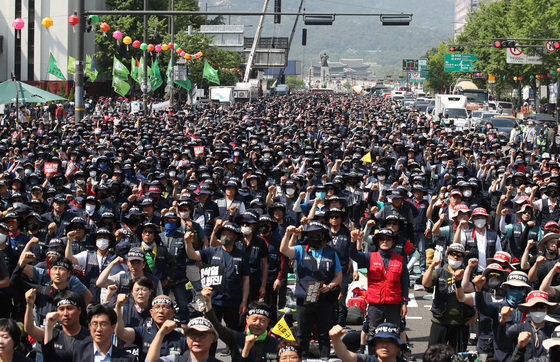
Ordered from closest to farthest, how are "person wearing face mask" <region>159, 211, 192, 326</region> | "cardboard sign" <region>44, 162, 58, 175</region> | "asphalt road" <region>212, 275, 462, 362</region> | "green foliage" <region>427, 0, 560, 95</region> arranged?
"person wearing face mask" <region>159, 211, 192, 326</region>
"asphalt road" <region>212, 275, 462, 362</region>
"cardboard sign" <region>44, 162, 58, 175</region>
"green foliage" <region>427, 0, 560, 95</region>

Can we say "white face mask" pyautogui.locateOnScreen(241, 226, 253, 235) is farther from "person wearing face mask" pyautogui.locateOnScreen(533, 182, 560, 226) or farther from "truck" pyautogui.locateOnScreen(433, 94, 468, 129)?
"truck" pyautogui.locateOnScreen(433, 94, 468, 129)

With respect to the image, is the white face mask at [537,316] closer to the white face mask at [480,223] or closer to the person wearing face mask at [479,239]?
the person wearing face mask at [479,239]


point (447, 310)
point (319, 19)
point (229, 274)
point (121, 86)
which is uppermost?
point (319, 19)

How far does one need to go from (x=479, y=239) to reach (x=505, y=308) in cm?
315

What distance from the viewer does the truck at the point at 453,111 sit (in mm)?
45716

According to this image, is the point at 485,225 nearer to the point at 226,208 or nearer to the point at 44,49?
the point at 226,208

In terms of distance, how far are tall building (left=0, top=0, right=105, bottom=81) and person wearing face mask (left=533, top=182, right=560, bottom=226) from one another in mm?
54752

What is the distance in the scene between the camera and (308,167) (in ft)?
56.6

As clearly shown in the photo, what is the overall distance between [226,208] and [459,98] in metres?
38.9

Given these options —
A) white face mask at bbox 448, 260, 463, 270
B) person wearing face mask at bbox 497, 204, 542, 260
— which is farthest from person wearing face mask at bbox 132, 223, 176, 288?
person wearing face mask at bbox 497, 204, 542, 260

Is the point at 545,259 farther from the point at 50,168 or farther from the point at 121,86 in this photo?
the point at 121,86

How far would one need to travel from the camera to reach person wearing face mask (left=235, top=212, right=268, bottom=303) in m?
9.91

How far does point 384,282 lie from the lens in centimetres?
911

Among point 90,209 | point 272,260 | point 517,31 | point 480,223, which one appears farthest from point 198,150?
point 517,31
